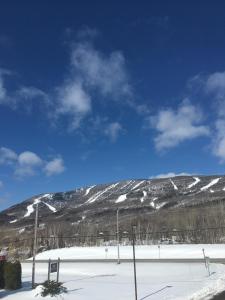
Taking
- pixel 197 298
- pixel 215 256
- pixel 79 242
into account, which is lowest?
pixel 197 298

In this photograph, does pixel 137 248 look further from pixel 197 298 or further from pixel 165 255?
pixel 197 298

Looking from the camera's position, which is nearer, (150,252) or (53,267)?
(53,267)

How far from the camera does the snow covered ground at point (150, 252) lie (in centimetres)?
7444

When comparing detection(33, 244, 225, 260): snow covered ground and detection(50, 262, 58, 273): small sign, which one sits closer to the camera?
detection(50, 262, 58, 273): small sign

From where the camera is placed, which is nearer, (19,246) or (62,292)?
(62,292)

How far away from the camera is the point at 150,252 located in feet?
267

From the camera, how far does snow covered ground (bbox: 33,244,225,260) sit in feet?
244

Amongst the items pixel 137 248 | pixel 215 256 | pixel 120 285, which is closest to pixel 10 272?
pixel 120 285

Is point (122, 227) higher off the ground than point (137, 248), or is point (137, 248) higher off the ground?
point (122, 227)

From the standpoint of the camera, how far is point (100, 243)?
372 feet

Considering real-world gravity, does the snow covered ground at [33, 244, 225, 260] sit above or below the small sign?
above

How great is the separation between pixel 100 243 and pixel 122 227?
22327mm

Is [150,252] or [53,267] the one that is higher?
[150,252]

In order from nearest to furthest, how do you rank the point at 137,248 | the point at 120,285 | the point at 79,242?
the point at 120,285
the point at 137,248
the point at 79,242
